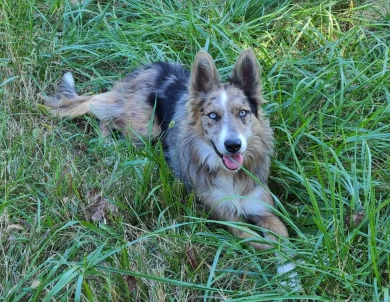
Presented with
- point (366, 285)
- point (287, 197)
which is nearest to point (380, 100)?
point (287, 197)

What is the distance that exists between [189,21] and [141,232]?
7.04 feet

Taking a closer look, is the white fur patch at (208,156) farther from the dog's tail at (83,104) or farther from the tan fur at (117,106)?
the dog's tail at (83,104)

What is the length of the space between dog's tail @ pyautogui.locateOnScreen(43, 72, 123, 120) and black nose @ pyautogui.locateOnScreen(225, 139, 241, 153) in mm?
1521

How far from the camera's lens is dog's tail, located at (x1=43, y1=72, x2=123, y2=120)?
4.62 m

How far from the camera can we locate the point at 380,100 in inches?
169

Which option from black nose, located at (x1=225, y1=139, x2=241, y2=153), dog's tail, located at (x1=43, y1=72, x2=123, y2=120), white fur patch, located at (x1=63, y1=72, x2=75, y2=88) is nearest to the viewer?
black nose, located at (x1=225, y1=139, x2=241, y2=153)

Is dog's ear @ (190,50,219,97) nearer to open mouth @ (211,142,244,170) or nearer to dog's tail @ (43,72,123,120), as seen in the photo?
open mouth @ (211,142,244,170)

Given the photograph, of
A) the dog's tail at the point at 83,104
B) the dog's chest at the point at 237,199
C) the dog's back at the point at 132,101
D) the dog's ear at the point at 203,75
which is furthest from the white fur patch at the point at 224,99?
the dog's tail at the point at 83,104

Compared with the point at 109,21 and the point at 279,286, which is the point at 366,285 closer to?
the point at 279,286

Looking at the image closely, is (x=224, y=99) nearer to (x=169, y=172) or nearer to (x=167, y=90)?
(x=169, y=172)

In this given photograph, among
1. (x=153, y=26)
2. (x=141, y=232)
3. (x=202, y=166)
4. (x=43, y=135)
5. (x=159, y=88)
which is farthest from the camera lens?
(x=153, y=26)

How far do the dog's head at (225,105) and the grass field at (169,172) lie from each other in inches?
13.4

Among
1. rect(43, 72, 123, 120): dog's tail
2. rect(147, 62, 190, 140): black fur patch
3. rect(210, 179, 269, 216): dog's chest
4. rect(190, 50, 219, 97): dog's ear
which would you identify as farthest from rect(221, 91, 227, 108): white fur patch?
rect(43, 72, 123, 120): dog's tail

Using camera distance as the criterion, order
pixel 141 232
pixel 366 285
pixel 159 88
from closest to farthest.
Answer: pixel 366 285 → pixel 141 232 → pixel 159 88
